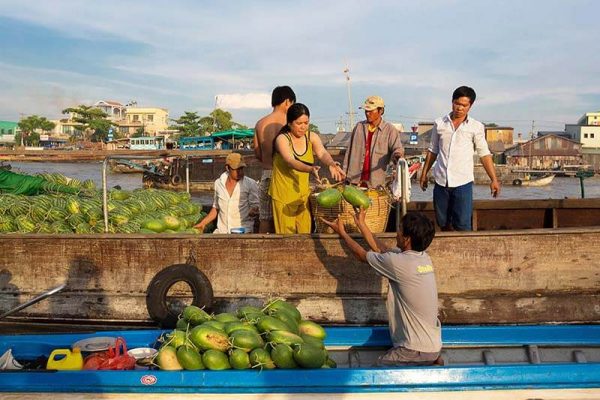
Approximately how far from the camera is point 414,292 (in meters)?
3.80

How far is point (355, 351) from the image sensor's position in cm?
454

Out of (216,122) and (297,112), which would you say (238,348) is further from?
(216,122)

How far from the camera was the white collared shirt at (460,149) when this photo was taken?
5.64 meters

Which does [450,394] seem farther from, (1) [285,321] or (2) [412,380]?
(1) [285,321]

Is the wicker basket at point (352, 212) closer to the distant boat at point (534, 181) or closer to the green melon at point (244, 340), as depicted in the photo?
the green melon at point (244, 340)

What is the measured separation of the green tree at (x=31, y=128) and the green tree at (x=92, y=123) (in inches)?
392

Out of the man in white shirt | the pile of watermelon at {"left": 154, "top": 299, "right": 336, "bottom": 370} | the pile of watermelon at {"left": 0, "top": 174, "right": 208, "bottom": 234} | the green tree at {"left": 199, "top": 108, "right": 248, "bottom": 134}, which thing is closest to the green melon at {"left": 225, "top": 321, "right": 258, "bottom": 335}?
the pile of watermelon at {"left": 154, "top": 299, "right": 336, "bottom": 370}

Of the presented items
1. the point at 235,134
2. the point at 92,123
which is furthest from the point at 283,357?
the point at 92,123

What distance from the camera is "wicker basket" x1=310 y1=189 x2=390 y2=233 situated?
5.18m

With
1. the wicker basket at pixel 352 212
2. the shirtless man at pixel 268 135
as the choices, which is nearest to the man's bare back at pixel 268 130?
the shirtless man at pixel 268 135

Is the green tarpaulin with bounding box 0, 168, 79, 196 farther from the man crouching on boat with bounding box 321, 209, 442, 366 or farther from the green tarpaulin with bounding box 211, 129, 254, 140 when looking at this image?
the green tarpaulin with bounding box 211, 129, 254, 140

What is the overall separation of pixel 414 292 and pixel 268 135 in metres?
2.55

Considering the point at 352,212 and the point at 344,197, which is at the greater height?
the point at 344,197

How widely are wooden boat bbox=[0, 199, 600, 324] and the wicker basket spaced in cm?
24
